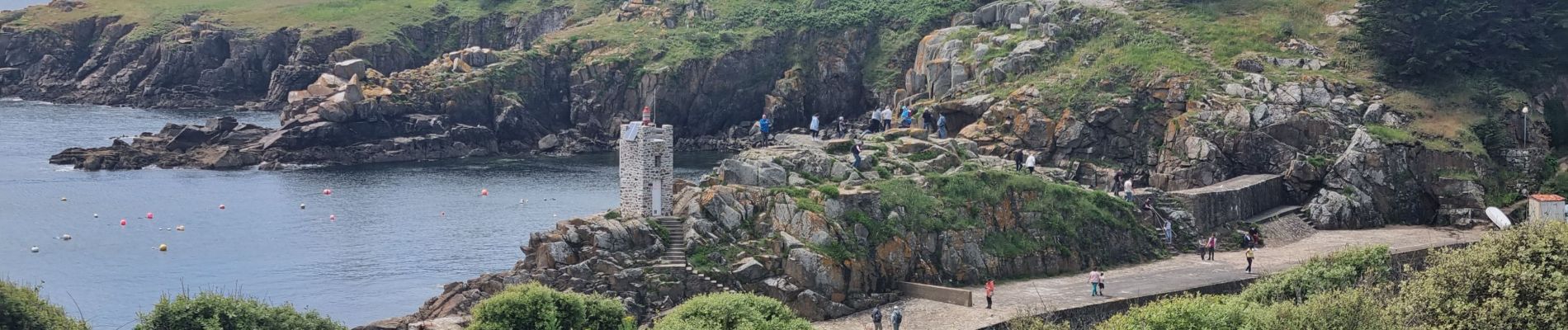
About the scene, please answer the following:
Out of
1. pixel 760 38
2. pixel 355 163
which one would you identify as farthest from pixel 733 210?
pixel 760 38

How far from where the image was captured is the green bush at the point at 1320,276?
70875mm

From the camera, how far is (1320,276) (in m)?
71.9

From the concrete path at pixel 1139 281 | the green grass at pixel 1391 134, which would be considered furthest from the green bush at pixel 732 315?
the green grass at pixel 1391 134

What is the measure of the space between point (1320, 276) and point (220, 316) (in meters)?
→ 38.8

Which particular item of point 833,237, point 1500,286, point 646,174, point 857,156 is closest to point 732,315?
point 833,237

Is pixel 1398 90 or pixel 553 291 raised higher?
pixel 1398 90

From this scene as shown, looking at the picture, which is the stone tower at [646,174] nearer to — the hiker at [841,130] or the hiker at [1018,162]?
the hiker at [1018,162]

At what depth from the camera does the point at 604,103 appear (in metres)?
158

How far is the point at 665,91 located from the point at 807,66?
37.8 ft

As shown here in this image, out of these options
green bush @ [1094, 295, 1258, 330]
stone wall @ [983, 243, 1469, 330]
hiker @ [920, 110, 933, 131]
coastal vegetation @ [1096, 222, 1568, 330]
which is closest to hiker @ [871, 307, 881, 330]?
stone wall @ [983, 243, 1469, 330]

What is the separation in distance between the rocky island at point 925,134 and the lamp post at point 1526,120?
183 mm

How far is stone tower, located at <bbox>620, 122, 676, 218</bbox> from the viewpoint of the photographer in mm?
79875

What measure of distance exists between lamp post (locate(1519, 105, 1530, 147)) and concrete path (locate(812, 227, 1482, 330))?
9781 millimetres

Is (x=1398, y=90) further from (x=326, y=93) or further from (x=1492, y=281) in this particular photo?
(x=326, y=93)
